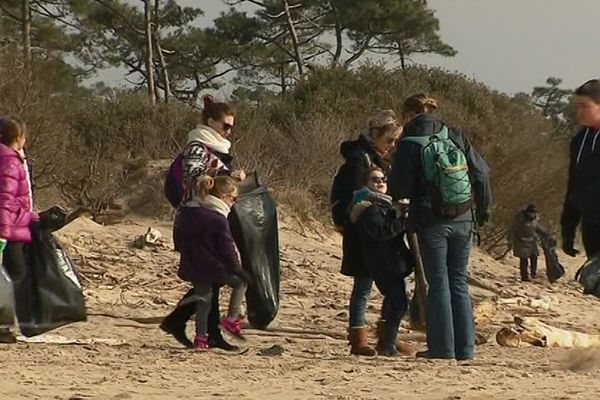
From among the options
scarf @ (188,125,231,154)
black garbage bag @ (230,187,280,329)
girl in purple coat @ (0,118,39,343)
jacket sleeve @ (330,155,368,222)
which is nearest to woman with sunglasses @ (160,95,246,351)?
scarf @ (188,125,231,154)

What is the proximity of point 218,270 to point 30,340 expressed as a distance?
1.36 metres

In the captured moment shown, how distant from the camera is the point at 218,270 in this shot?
8.05 metres

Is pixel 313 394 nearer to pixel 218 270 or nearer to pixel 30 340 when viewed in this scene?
pixel 218 270

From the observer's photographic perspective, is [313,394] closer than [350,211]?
Yes

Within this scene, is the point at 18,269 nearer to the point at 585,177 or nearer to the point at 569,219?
the point at 569,219

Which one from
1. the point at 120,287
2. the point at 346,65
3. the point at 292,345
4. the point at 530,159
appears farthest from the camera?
the point at 346,65

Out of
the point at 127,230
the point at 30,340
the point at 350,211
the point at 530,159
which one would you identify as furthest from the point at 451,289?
the point at 530,159

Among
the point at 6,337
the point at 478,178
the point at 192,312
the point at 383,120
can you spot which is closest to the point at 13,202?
the point at 6,337

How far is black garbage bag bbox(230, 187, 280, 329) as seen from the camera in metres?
8.64

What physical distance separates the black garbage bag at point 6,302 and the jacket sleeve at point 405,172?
2.54 metres

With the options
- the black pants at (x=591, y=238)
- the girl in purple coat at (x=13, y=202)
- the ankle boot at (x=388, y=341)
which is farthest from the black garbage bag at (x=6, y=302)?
the black pants at (x=591, y=238)

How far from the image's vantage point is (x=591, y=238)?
282 inches

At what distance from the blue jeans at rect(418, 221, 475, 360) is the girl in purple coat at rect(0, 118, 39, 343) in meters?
2.56

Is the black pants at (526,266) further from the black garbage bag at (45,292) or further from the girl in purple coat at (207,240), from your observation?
the black garbage bag at (45,292)
